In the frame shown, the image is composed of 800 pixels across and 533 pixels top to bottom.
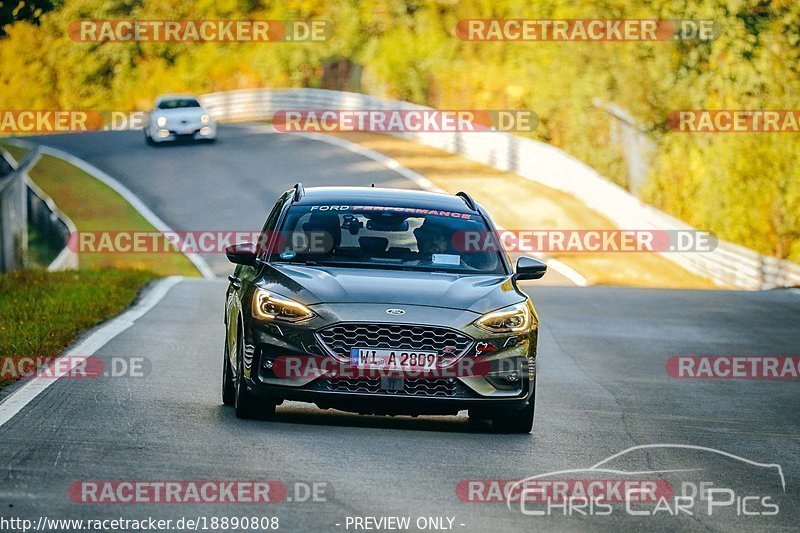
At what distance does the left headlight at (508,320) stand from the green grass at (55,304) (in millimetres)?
3836

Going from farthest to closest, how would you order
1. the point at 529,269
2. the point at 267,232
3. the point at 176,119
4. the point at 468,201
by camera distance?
the point at 176,119, the point at 468,201, the point at 267,232, the point at 529,269

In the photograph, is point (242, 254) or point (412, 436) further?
point (242, 254)

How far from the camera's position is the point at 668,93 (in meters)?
51.0

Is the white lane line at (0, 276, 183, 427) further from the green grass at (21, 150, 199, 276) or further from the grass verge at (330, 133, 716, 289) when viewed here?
the grass verge at (330, 133, 716, 289)

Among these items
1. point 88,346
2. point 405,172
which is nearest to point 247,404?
point 88,346

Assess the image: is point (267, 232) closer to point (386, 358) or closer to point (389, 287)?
point (389, 287)

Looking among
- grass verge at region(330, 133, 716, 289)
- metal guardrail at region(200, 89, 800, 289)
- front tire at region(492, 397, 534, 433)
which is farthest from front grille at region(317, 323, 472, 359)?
grass verge at region(330, 133, 716, 289)

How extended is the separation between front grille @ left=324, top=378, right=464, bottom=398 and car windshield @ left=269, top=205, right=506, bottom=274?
3.94 feet

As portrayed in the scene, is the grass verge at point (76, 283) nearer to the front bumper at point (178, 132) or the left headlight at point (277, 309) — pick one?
the left headlight at point (277, 309)

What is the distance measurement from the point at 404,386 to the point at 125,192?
34723 mm

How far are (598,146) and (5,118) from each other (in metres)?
49.9

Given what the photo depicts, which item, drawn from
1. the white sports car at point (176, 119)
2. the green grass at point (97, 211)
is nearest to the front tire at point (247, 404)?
the green grass at point (97, 211)

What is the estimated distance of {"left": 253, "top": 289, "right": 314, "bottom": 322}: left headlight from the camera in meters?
10.6

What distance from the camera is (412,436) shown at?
35.3 ft
